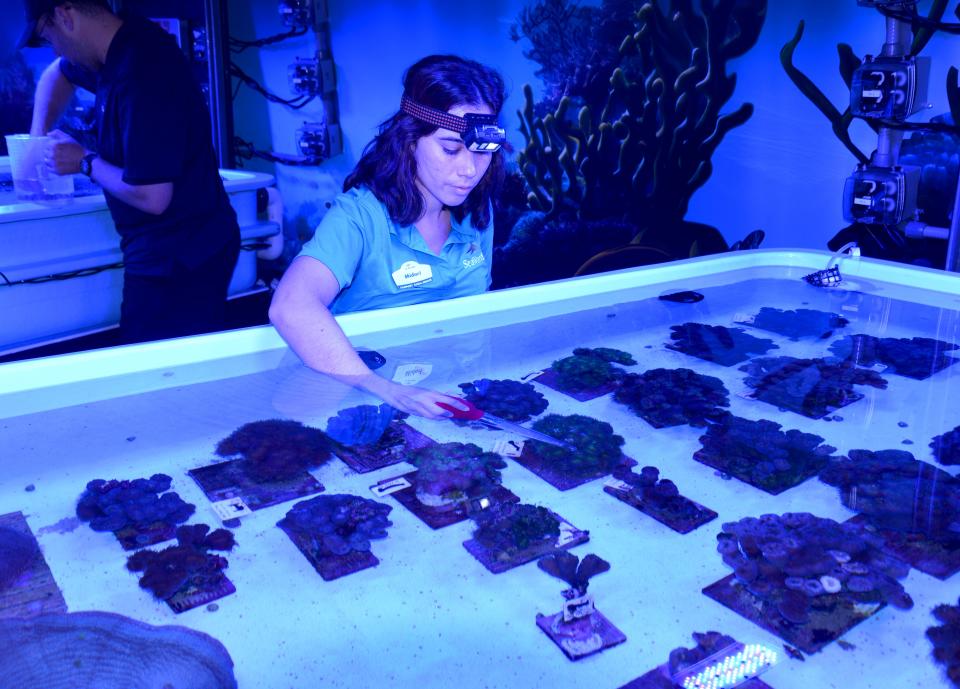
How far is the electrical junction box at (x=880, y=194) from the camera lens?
2662mm

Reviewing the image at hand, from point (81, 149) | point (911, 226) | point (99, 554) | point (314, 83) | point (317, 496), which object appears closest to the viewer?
point (99, 554)

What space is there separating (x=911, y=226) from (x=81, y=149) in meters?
2.90

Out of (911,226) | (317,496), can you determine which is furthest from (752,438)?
(911,226)

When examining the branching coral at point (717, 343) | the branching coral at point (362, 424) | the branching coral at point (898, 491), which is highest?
the branching coral at point (717, 343)

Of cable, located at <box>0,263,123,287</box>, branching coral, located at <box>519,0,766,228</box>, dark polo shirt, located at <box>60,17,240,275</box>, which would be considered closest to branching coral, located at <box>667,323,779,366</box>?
dark polo shirt, located at <box>60,17,240,275</box>

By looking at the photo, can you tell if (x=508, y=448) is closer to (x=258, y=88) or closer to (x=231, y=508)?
(x=231, y=508)

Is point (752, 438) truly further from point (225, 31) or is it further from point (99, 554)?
point (225, 31)

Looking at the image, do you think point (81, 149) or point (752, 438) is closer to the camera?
point (752, 438)

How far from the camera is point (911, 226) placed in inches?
113

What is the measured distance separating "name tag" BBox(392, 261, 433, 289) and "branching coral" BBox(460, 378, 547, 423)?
1.57ft

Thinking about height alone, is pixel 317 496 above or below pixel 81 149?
below

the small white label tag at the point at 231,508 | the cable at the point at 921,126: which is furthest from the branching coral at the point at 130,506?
the cable at the point at 921,126

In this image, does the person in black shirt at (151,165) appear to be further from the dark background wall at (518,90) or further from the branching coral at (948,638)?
the dark background wall at (518,90)

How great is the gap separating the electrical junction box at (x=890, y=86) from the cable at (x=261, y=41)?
118 inches
